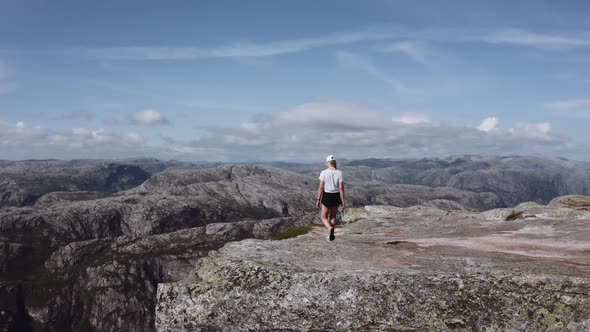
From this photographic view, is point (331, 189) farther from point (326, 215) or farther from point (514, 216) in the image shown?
point (514, 216)

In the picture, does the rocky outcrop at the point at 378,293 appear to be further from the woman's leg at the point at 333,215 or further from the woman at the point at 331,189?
the woman's leg at the point at 333,215

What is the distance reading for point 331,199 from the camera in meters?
28.9

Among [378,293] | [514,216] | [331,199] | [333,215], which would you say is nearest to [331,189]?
[331,199]

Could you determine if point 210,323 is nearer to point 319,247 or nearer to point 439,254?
point 319,247

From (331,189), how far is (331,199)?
2.56ft

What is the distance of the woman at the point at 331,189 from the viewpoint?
28.0 meters

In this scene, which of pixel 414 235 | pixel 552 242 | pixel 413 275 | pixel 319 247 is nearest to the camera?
pixel 413 275

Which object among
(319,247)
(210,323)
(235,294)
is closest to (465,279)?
(319,247)

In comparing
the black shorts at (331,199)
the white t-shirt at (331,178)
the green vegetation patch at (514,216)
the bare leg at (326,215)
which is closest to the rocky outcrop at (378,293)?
the black shorts at (331,199)

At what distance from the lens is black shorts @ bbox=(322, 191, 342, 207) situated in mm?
28789

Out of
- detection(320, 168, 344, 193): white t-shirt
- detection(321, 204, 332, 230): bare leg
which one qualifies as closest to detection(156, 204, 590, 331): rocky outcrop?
detection(320, 168, 344, 193): white t-shirt

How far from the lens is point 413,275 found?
20.8m

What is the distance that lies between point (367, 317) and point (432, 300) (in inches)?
124

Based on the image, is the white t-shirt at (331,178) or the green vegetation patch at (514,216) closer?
the white t-shirt at (331,178)
